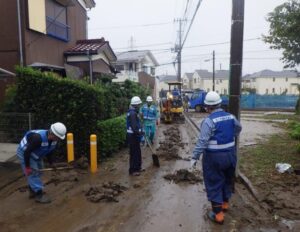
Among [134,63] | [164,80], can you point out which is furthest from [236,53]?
[164,80]

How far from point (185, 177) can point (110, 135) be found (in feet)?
10.9

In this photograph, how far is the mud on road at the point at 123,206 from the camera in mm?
5664

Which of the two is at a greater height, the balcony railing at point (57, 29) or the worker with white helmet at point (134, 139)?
the balcony railing at point (57, 29)

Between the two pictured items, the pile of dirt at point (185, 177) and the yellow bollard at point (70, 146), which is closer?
the pile of dirt at point (185, 177)

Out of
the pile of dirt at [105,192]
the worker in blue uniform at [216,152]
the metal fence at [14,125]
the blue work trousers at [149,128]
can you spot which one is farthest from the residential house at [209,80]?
the worker in blue uniform at [216,152]

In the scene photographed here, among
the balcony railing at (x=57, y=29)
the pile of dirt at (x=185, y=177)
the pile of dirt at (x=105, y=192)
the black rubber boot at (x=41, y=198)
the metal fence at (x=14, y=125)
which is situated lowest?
the pile of dirt at (x=185, y=177)

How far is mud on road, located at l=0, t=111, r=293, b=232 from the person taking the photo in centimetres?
566

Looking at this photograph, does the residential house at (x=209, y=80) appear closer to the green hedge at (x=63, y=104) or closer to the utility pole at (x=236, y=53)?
the green hedge at (x=63, y=104)

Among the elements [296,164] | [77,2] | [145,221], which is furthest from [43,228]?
[77,2]

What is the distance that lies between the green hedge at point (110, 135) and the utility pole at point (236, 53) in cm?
413

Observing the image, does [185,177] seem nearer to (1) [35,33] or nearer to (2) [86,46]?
(1) [35,33]

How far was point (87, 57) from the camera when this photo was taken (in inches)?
679

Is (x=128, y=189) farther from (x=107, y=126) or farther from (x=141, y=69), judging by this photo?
(x=141, y=69)

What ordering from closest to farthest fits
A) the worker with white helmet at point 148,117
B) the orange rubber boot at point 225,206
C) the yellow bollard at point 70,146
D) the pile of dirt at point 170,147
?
the orange rubber boot at point 225,206, the yellow bollard at point 70,146, the pile of dirt at point 170,147, the worker with white helmet at point 148,117
